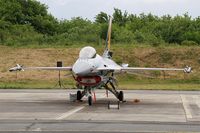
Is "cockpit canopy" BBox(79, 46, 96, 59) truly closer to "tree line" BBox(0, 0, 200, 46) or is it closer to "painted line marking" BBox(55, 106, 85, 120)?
"painted line marking" BBox(55, 106, 85, 120)

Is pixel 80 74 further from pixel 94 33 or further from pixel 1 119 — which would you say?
pixel 94 33

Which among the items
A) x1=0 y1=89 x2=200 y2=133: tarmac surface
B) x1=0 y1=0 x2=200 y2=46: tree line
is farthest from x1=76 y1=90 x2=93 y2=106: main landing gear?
x1=0 y1=0 x2=200 y2=46: tree line

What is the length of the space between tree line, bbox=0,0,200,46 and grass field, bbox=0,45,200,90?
4089mm

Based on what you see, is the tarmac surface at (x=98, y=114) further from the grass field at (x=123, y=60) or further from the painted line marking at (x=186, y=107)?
the grass field at (x=123, y=60)

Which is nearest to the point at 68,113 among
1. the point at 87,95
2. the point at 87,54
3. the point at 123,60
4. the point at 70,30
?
the point at 87,54

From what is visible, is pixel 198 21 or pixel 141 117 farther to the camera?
pixel 198 21

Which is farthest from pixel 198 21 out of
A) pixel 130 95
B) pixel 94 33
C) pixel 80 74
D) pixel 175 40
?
pixel 80 74

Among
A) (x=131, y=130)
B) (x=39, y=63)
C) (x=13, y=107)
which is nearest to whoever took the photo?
(x=131, y=130)

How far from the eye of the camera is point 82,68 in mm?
24719

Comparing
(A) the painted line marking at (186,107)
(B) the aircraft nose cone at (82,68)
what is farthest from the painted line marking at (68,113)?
(A) the painted line marking at (186,107)

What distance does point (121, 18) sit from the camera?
85.4 metres

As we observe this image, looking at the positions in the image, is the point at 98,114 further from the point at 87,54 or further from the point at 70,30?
the point at 70,30

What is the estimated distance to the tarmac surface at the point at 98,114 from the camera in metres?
16.9

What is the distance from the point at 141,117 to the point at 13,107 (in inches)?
254
